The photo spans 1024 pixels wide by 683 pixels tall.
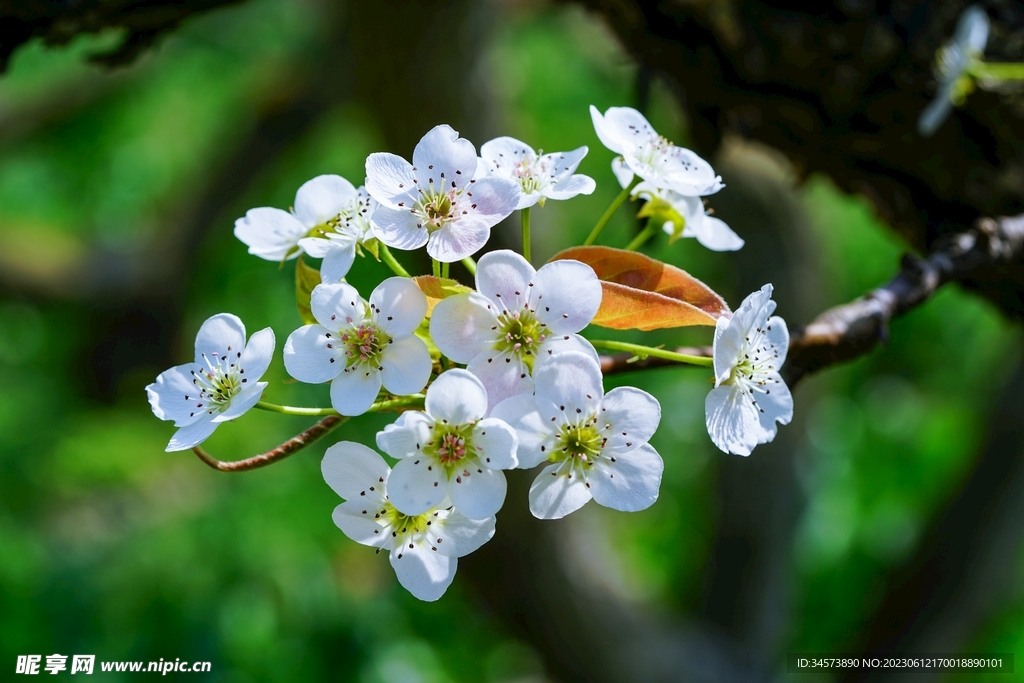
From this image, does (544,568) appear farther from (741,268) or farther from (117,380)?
(117,380)

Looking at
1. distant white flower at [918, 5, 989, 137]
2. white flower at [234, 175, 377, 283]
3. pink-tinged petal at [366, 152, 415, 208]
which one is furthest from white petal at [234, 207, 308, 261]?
distant white flower at [918, 5, 989, 137]

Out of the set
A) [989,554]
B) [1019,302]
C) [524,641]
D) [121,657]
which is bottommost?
[524,641]

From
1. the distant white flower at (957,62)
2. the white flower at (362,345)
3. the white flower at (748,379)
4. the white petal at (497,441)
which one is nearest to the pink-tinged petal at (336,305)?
the white flower at (362,345)

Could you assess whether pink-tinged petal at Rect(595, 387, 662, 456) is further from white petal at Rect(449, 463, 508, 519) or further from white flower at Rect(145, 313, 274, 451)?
white flower at Rect(145, 313, 274, 451)

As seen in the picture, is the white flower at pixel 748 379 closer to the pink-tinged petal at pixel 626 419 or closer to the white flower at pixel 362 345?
the pink-tinged petal at pixel 626 419

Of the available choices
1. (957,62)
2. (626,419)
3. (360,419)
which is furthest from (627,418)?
(360,419)

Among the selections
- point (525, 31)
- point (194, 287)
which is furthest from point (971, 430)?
point (194, 287)
